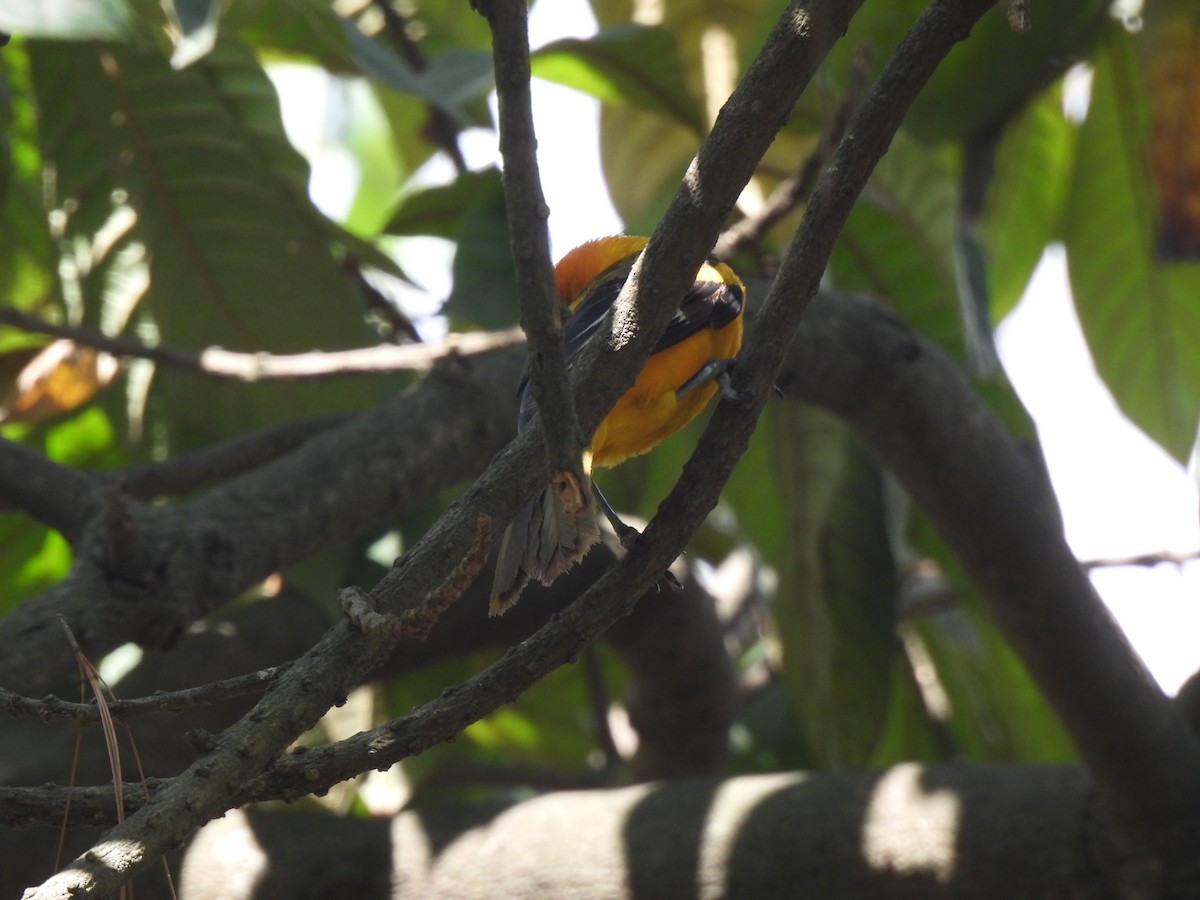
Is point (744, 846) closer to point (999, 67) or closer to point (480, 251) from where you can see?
point (480, 251)

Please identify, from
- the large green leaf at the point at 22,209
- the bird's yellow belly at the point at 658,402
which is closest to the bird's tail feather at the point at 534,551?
the bird's yellow belly at the point at 658,402

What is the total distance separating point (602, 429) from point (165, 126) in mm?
1849

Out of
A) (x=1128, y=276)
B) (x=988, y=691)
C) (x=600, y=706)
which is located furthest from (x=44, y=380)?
(x=1128, y=276)

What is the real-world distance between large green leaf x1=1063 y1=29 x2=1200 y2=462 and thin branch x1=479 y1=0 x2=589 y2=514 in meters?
3.12

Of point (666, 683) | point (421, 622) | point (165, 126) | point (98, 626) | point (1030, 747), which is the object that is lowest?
point (1030, 747)

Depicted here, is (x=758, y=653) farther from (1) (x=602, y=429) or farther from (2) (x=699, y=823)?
(1) (x=602, y=429)

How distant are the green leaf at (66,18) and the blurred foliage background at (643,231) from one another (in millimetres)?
468

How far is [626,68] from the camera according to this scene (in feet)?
11.5

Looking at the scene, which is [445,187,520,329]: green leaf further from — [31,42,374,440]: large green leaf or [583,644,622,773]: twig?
[583,644,622,773]: twig

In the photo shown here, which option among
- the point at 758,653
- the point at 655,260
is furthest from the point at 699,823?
the point at 758,653

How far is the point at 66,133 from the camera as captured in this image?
346 cm

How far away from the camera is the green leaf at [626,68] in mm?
3391

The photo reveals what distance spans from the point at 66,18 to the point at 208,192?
1168mm

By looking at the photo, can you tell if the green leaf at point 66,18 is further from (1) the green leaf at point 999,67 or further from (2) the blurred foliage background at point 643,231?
(1) the green leaf at point 999,67
